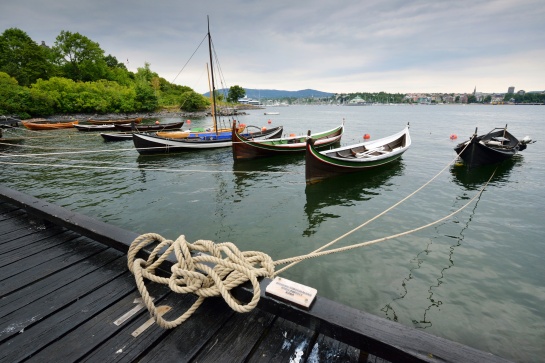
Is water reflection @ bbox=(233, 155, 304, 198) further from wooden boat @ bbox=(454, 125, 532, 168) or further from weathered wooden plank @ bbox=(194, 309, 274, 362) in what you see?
wooden boat @ bbox=(454, 125, 532, 168)

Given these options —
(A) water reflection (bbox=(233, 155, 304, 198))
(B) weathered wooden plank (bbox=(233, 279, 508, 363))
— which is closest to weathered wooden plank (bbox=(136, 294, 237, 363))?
(B) weathered wooden plank (bbox=(233, 279, 508, 363))

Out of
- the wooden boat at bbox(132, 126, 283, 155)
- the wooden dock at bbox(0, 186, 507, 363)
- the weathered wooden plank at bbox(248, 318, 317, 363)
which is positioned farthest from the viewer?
the wooden boat at bbox(132, 126, 283, 155)

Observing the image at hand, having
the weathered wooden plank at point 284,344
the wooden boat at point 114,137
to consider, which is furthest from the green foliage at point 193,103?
the weathered wooden plank at point 284,344

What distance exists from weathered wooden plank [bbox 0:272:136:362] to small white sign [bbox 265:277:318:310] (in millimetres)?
1549

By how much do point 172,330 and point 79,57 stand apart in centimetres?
10548

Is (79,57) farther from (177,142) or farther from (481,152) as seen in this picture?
(481,152)

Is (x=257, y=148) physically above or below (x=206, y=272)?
below

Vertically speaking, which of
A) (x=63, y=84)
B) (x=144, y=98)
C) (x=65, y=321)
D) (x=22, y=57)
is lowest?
(x=65, y=321)

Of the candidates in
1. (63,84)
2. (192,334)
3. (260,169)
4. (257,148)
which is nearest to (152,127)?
(257,148)

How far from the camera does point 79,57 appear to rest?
78625 millimetres

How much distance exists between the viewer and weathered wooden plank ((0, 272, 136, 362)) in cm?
202

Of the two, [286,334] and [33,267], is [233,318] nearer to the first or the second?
[286,334]

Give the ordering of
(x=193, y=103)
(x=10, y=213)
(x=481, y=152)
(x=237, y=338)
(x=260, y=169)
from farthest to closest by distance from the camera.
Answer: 1. (x=193, y=103)
2. (x=260, y=169)
3. (x=481, y=152)
4. (x=10, y=213)
5. (x=237, y=338)

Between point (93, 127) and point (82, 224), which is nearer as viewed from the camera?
point (82, 224)
